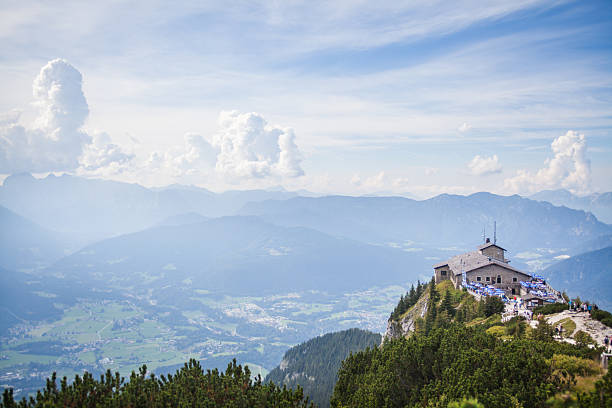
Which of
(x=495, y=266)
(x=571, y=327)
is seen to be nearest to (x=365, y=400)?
(x=571, y=327)

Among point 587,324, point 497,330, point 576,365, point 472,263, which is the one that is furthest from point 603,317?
point 472,263

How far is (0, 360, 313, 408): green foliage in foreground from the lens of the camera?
17436 mm

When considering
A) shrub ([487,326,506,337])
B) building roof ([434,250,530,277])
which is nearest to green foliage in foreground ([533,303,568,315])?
shrub ([487,326,506,337])

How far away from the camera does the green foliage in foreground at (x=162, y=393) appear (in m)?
17.4

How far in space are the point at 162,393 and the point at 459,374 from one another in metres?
15.9

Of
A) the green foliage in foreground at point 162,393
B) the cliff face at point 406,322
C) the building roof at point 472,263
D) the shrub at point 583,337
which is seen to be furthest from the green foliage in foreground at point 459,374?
the building roof at point 472,263

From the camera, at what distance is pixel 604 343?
28.4 m

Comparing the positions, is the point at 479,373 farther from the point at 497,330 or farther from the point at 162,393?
the point at 497,330

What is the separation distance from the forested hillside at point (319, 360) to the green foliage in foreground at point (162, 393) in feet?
267

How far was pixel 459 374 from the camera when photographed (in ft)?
73.4

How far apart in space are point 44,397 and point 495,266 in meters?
56.7

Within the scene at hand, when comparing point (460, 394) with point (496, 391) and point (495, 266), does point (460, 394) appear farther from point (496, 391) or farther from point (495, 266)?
point (495, 266)

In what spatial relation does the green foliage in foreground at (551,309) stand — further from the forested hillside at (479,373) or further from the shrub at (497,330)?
the forested hillside at (479,373)

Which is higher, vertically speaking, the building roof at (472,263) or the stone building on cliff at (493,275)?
the building roof at (472,263)
